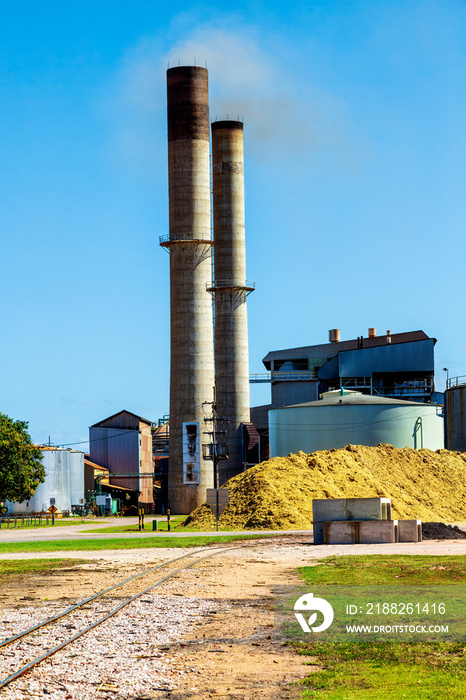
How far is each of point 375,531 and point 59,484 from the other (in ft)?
192

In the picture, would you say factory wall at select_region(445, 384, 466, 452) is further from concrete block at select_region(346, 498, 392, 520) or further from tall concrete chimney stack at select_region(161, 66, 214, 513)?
concrete block at select_region(346, 498, 392, 520)

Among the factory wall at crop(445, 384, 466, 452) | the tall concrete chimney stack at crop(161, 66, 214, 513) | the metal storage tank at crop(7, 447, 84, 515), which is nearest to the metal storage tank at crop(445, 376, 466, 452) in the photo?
the factory wall at crop(445, 384, 466, 452)

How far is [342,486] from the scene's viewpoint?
2031 inches

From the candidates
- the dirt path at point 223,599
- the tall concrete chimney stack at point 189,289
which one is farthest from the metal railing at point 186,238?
the dirt path at point 223,599

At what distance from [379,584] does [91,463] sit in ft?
260

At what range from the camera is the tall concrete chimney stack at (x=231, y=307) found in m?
83.7

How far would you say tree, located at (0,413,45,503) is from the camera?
6303 centimetres

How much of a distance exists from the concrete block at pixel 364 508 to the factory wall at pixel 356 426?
102 ft

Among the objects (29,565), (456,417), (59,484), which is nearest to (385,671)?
(29,565)

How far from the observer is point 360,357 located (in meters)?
87.8

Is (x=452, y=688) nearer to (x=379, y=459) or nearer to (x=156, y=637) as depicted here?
(x=156, y=637)

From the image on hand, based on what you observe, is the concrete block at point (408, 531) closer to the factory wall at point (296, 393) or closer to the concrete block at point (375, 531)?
the concrete block at point (375, 531)

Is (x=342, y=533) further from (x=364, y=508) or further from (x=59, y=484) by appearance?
(x=59, y=484)

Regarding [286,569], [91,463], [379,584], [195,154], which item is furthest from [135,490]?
[379,584]
